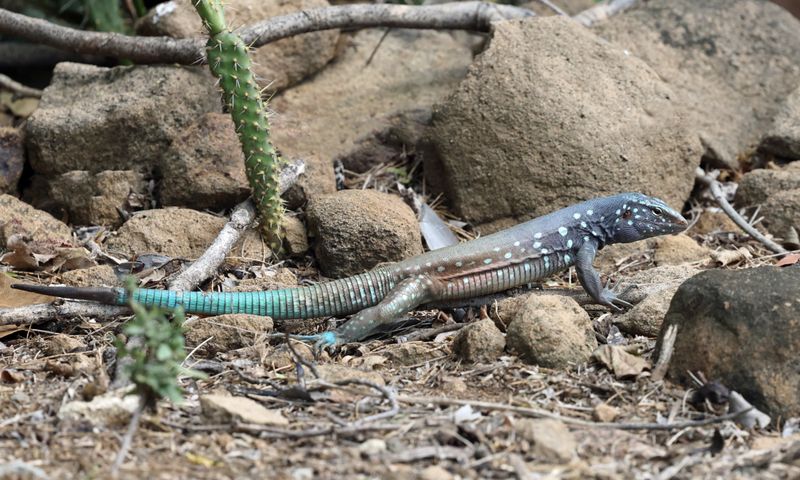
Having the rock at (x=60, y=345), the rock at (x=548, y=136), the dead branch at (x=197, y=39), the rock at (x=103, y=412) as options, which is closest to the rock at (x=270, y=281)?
the rock at (x=60, y=345)

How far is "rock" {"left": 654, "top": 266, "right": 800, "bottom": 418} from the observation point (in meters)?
3.93

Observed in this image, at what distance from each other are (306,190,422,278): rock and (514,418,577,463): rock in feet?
7.64

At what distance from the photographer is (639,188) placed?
21.4 ft

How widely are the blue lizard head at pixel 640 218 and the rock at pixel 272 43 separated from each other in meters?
3.03

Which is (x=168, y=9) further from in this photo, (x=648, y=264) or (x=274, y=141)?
(x=648, y=264)

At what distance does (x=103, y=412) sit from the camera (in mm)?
3604

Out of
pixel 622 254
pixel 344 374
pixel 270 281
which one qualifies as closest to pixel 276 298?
pixel 270 281

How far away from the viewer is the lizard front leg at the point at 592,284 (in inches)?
214

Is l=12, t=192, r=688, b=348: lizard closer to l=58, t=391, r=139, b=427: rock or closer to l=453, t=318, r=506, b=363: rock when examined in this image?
l=453, t=318, r=506, b=363: rock

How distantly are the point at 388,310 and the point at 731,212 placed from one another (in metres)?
3.06

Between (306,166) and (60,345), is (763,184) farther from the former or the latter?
(60,345)

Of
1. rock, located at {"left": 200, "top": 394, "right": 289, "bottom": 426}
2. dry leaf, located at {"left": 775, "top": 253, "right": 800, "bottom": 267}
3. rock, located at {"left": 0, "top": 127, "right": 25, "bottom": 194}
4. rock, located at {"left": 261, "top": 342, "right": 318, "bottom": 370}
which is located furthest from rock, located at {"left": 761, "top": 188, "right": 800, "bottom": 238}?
rock, located at {"left": 0, "top": 127, "right": 25, "bottom": 194}

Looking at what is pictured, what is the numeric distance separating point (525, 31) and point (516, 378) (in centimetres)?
366

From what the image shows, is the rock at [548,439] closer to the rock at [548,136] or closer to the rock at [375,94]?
the rock at [548,136]
